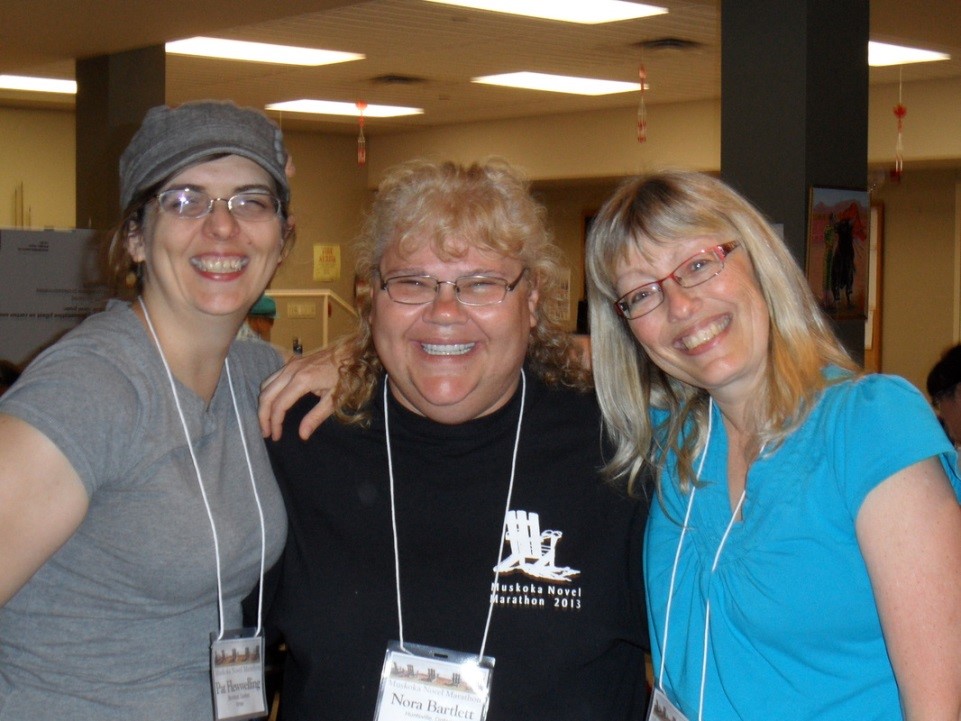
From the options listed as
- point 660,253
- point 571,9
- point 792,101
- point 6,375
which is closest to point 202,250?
point 660,253

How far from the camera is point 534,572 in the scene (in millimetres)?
1905

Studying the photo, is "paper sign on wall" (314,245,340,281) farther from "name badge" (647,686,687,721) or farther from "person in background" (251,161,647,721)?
"name badge" (647,686,687,721)

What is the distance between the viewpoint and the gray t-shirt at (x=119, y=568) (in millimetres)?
1656

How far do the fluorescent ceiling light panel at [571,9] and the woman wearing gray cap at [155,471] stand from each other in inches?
174

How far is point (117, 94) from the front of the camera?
7.29 metres

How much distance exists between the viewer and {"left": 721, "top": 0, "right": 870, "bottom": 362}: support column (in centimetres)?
471

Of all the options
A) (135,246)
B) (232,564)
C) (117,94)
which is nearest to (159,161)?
(135,246)

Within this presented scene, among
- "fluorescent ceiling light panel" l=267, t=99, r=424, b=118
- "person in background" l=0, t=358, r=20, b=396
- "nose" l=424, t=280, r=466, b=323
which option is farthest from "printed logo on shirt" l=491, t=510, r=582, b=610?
"fluorescent ceiling light panel" l=267, t=99, r=424, b=118

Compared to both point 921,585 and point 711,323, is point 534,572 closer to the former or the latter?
point 711,323

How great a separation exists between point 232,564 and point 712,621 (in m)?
0.75

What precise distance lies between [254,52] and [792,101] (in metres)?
4.13

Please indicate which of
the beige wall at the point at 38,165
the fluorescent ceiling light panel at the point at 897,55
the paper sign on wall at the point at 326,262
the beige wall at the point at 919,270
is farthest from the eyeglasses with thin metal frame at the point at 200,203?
the paper sign on wall at the point at 326,262

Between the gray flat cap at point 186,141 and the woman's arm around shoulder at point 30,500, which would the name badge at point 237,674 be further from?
the gray flat cap at point 186,141

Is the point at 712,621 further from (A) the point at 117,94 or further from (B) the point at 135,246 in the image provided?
(A) the point at 117,94
